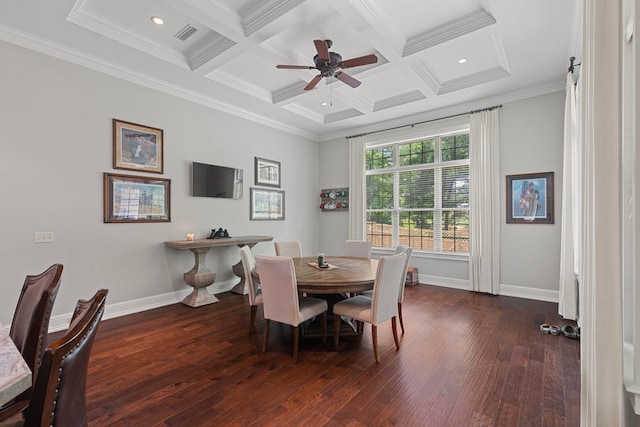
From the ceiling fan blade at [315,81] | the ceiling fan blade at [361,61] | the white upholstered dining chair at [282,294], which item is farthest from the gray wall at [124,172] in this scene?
the ceiling fan blade at [361,61]

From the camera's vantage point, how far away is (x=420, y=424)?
1.83 metres

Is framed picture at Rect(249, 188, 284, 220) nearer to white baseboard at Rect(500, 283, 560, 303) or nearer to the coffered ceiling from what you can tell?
the coffered ceiling

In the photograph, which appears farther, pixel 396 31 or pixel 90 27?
pixel 396 31

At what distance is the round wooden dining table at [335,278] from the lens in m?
2.63

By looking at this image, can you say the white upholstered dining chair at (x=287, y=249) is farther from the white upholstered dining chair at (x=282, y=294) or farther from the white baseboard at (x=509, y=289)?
the white baseboard at (x=509, y=289)

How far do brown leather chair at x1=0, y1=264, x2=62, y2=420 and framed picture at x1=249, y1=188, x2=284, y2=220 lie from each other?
3847mm

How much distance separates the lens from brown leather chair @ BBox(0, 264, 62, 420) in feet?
4.18

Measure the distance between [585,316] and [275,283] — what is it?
208 cm

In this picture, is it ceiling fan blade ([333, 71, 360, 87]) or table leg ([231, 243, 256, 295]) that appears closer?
ceiling fan blade ([333, 71, 360, 87])

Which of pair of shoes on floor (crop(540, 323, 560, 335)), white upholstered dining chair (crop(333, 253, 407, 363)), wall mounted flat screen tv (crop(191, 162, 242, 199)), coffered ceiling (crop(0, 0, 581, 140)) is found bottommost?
pair of shoes on floor (crop(540, 323, 560, 335))

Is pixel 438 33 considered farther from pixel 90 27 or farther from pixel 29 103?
pixel 29 103

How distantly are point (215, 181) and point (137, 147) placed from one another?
1.19 m

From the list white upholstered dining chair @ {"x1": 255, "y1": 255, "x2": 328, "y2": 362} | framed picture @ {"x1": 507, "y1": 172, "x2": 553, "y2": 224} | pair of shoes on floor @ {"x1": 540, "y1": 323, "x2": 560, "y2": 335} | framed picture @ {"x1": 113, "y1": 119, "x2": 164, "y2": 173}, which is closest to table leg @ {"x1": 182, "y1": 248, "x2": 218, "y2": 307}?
framed picture @ {"x1": 113, "y1": 119, "x2": 164, "y2": 173}

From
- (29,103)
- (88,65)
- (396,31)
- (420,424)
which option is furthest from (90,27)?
(420,424)
